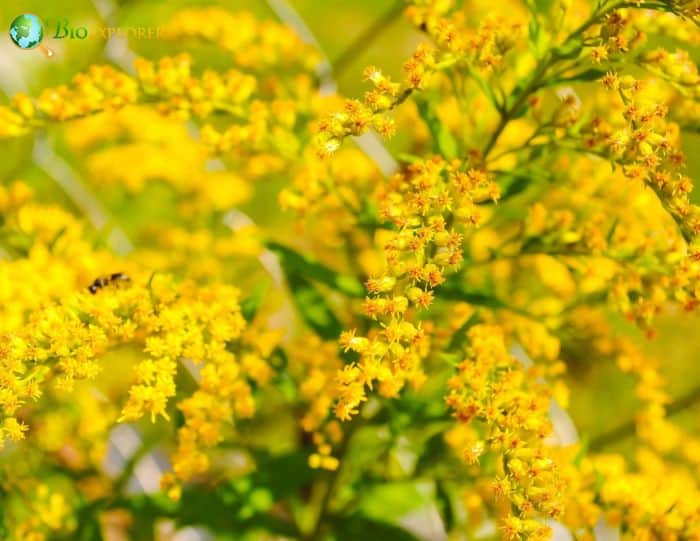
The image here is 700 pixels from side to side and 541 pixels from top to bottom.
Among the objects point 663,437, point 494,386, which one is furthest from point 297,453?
point 663,437

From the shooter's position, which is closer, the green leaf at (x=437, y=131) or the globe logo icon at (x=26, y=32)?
the green leaf at (x=437, y=131)

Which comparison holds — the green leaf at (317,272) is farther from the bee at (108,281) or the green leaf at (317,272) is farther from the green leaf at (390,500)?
the green leaf at (390,500)

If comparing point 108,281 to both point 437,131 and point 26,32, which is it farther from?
point 26,32

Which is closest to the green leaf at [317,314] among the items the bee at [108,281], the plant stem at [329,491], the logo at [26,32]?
the plant stem at [329,491]

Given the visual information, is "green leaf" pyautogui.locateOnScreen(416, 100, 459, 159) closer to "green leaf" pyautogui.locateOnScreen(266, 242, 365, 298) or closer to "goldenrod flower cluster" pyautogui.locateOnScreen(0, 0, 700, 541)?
"goldenrod flower cluster" pyautogui.locateOnScreen(0, 0, 700, 541)

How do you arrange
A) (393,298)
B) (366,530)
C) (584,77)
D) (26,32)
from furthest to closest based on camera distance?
(26,32) → (366,530) → (584,77) → (393,298)

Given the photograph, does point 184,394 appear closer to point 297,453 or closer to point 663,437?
point 297,453

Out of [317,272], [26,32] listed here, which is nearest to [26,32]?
[26,32]
